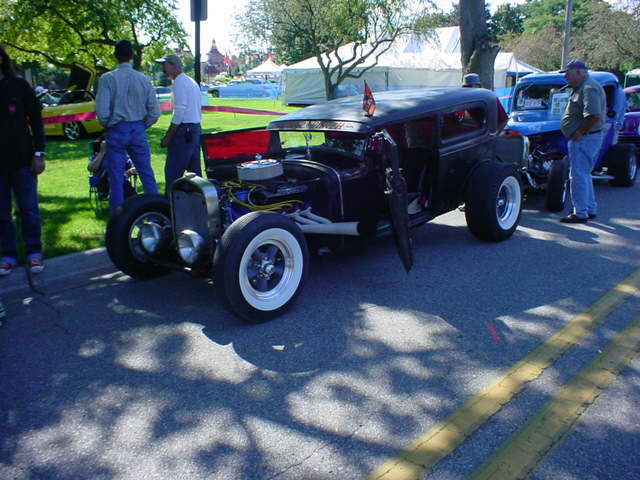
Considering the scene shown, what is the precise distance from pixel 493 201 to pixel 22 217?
15.3 feet

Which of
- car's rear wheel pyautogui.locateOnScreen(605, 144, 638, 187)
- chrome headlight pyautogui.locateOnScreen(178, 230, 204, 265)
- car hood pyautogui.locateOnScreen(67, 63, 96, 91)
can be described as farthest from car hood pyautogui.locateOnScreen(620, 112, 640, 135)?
car hood pyautogui.locateOnScreen(67, 63, 96, 91)

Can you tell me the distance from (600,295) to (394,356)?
2035 mm

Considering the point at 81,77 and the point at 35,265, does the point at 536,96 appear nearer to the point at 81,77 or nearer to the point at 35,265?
the point at 35,265

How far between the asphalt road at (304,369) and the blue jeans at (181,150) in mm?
1679

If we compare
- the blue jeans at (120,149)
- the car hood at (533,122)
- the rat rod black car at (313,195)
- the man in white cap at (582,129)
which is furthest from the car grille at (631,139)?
the blue jeans at (120,149)

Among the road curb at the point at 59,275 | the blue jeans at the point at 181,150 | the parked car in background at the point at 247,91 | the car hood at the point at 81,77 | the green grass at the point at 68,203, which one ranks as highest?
the parked car in background at the point at 247,91

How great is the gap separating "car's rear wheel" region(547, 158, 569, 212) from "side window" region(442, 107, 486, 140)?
168cm

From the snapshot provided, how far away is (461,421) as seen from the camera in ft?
9.48

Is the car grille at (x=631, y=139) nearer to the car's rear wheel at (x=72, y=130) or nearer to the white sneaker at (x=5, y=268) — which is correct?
the white sneaker at (x=5, y=268)

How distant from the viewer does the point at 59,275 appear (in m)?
5.24

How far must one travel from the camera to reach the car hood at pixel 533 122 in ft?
26.9

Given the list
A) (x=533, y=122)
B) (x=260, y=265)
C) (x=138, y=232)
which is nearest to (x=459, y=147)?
(x=260, y=265)

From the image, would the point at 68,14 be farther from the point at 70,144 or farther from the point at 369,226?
the point at 369,226

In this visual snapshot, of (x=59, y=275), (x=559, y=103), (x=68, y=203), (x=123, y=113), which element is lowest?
(x=59, y=275)
